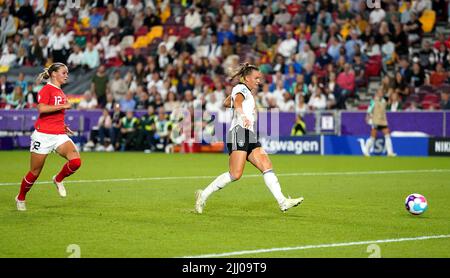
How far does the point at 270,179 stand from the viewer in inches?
510

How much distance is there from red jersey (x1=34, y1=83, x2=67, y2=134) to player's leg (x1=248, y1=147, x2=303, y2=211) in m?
3.03

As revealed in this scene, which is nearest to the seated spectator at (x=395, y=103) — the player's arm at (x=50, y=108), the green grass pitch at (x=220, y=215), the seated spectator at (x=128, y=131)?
the green grass pitch at (x=220, y=215)

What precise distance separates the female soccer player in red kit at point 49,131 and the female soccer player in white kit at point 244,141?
2425 millimetres

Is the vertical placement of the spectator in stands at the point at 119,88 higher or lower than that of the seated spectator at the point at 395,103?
higher

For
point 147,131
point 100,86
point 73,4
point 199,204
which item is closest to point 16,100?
point 100,86

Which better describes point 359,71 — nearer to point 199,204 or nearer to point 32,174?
point 199,204

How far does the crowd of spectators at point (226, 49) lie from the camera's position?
31.3 metres

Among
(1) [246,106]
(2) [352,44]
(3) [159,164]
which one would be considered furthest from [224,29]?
(1) [246,106]

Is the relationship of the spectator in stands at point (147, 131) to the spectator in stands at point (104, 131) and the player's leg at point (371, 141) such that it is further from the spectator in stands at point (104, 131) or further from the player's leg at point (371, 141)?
the player's leg at point (371, 141)

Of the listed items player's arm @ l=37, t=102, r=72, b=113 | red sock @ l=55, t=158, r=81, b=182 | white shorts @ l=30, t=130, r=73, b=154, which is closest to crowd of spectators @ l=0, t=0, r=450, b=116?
red sock @ l=55, t=158, r=81, b=182

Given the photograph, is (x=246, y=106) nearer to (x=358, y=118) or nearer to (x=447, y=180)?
(x=447, y=180)

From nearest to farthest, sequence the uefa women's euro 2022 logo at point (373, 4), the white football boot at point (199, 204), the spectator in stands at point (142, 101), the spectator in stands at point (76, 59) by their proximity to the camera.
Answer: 1. the white football boot at point (199, 204)
2. the uefa women's euro 2022 logo at point (373, 4)
3. the spectator in stands at point (142, 101)
4. the spectator in stands at point (76, 59)

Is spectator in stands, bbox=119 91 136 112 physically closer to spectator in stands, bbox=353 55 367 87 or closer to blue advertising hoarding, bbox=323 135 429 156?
blue advertising hoarding, bbox=323 135 429 156
